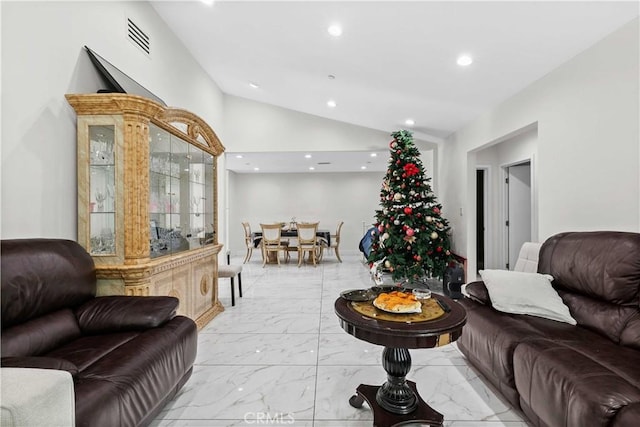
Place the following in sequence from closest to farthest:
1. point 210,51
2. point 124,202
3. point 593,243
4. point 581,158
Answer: point 593,243, point 124,202, point 581,158, point 210,51

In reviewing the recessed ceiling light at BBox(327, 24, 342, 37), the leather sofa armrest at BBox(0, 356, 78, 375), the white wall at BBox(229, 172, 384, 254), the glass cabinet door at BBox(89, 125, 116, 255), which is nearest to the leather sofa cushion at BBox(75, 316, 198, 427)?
the leather sofa armrest at BBox(0, 356, 78, 375)

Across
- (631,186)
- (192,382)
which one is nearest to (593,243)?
(631,186)

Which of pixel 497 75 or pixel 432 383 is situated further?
pixel 497 75

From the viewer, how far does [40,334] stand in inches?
65.1

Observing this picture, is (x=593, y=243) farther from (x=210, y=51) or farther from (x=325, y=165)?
(x=325, y=165)

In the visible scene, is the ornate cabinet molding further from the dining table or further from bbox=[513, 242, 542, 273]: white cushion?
the dining table

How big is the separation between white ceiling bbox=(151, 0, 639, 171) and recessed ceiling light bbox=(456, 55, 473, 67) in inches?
2.3

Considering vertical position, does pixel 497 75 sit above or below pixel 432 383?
above

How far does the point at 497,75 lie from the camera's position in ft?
10.5

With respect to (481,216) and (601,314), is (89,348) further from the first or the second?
(481,216)

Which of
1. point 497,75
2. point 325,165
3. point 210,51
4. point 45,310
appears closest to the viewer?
point 45,310

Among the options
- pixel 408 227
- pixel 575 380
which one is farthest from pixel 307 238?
pixel 575 380

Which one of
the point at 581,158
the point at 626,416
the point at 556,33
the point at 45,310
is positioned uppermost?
the point at 556,33

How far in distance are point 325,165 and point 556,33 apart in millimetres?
5922
